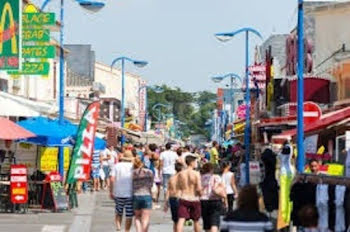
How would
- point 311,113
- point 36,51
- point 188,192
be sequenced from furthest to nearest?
point 36,51, point 311,113, point 188,192

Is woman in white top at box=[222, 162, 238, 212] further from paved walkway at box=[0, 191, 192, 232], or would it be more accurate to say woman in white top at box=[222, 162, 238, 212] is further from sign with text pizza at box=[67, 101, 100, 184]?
sign with text pizza at box=[67, 101, 100, 184]

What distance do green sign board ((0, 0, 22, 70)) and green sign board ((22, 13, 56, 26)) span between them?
2.76 meters

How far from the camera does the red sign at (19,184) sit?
25500mm

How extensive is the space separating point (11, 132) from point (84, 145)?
8.36ft

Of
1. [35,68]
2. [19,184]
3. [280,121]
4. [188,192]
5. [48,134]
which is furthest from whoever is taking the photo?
[280,121]

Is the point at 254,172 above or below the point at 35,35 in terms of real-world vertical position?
below

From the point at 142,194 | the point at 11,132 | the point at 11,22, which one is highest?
the point at 11,22

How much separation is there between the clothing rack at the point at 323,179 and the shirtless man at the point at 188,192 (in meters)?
4.58

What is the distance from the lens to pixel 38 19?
28.3m

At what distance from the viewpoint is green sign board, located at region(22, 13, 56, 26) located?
28125 mm

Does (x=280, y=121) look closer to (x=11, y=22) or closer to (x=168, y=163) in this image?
(x=168, y=163)

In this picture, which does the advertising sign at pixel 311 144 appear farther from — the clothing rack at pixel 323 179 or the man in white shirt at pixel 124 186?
the clothing rack at pixel 323 179

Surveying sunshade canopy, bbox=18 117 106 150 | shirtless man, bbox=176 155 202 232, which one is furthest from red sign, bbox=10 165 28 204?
shirtless man, bbox=176 155 202 232

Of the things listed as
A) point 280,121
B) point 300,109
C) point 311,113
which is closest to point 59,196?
point 311,113
